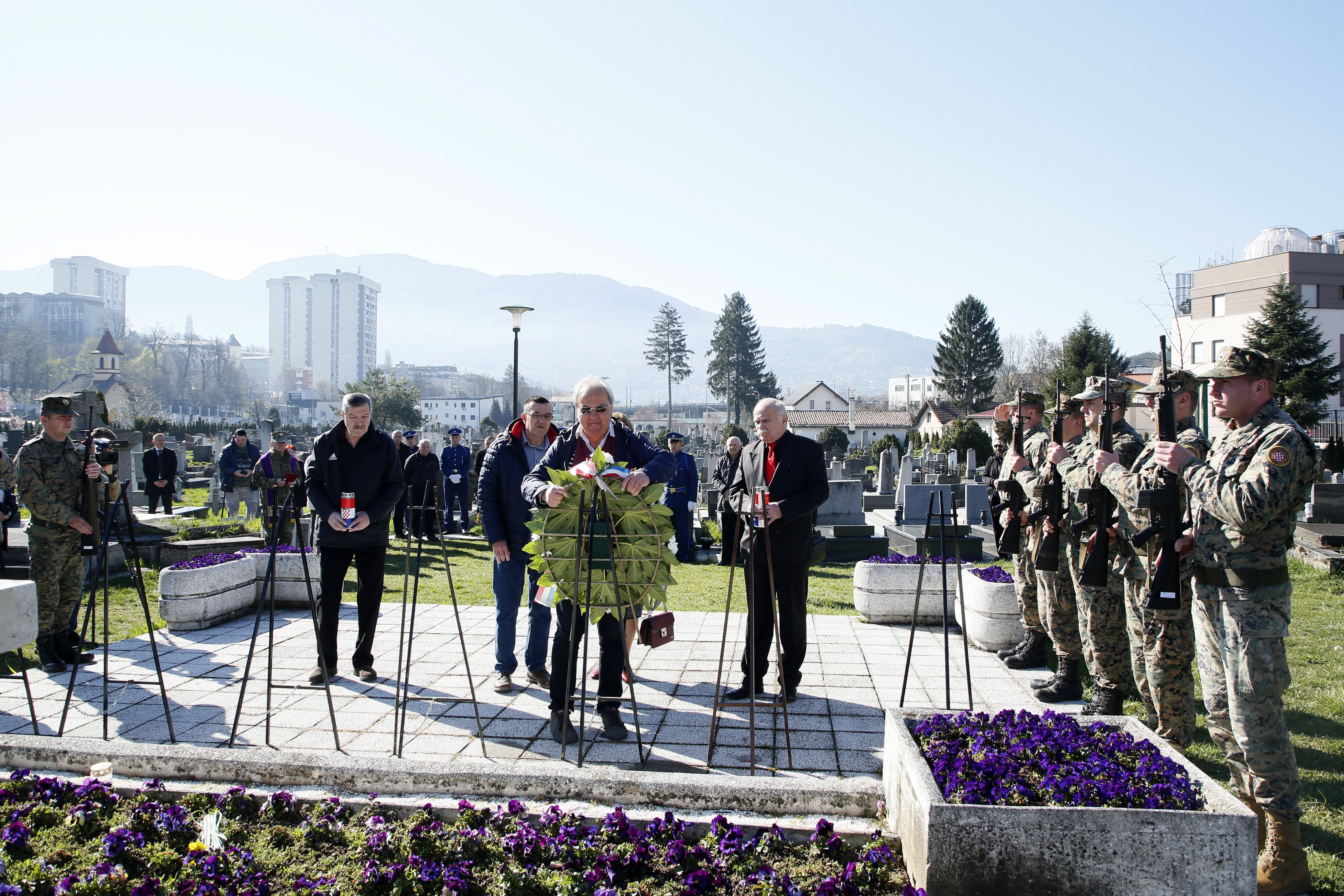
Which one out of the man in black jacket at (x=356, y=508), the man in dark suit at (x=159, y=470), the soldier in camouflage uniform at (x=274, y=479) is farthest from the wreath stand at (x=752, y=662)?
the man in dark suit at (x=159, y=470)

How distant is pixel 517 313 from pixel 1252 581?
9.76 m

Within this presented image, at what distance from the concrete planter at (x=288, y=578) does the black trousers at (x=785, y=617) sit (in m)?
5.13

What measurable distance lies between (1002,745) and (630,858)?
5.57ft

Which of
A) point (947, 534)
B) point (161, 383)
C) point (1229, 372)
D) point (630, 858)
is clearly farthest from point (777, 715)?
point (161, 383)

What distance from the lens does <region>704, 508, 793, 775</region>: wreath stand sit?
4.22m

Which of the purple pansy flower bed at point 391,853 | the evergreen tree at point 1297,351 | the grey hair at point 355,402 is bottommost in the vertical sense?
the purple pansy flower bed at point 391,853

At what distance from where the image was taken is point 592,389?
472 cm

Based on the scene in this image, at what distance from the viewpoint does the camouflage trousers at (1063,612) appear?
5.72 meters

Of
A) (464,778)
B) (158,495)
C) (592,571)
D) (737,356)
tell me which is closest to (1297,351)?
(592,571)

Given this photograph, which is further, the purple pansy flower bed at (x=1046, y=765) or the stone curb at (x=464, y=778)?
the stone curb at (x=464, y=778)

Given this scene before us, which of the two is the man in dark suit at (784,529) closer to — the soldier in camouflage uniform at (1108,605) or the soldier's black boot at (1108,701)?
the soldier in camouflage uniform at (1108,605)

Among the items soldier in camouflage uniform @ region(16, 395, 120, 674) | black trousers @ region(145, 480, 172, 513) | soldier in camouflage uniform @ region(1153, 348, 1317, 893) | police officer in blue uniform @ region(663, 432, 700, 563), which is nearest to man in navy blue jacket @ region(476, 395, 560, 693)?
soldier in camouflage uniform @ region(16, 395, 120, 674)

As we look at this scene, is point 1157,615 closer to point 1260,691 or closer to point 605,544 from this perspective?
point 1260,691

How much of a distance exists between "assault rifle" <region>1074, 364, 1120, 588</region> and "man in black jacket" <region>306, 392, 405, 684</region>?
181 inches
